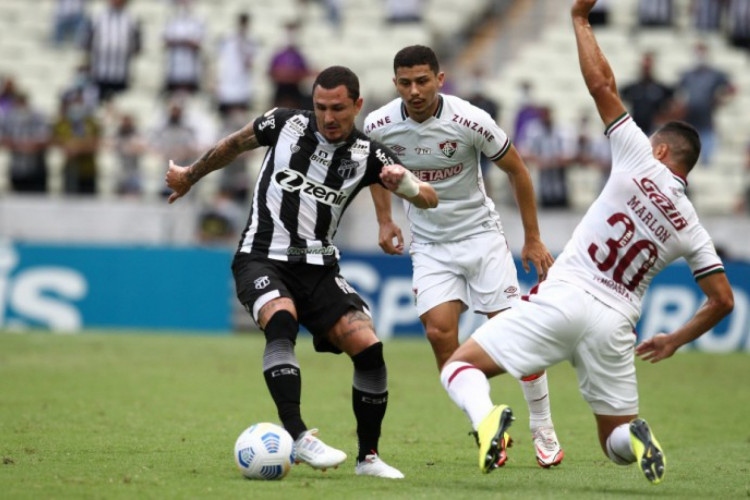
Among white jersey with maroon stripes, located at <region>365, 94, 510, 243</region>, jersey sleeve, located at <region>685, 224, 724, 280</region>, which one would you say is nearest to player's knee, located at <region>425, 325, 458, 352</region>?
white jersey with maroon stripes, located at <region>365, 94, 510, 243</region>

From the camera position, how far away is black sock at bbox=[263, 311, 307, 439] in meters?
8.03

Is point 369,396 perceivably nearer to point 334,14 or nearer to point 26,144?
point 26,144

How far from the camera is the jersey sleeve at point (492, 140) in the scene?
9.33m

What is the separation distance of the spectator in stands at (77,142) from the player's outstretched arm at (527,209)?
13045mm

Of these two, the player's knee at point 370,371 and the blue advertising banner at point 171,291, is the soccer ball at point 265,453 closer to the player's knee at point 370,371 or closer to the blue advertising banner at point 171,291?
the player's knee at point 370,371

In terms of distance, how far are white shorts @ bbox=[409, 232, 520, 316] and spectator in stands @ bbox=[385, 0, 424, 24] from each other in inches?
646

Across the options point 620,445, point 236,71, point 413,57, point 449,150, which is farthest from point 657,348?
point 236,71

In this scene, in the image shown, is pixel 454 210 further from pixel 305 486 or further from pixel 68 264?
pixel 68 264

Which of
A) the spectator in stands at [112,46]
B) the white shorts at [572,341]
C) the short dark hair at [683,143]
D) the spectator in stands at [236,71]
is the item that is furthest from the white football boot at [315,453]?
the spectator in stands at [112,46]

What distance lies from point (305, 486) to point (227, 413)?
4.01m

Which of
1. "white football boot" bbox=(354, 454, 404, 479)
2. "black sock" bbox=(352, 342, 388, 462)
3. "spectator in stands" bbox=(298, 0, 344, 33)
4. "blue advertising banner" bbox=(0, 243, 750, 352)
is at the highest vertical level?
"spectator in stands" bbox=(298, 0, 344, 33)

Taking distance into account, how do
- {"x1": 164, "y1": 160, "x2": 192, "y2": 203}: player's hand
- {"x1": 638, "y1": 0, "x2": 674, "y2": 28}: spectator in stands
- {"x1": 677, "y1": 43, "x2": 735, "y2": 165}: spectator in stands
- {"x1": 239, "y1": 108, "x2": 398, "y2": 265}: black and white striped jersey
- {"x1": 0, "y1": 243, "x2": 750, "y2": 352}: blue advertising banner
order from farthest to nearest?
{"x1": 638, "y1": 0, "x2": 674, "y2": 28}: spectator in stands, {"x1": 677, "y1": 43, "x2": 735, "y2": 165}: spectator in stands, {"x1": 0, "y1": 243, "x2": 750, "y2": 352}: blue advertising banner, {"x1": 164, "y1": 160, "x2": 192, "y2": 203}: player's hand, {"x1": 239, "y1": 108, "x2": 398, "y2": 265}: black and white striped jersey

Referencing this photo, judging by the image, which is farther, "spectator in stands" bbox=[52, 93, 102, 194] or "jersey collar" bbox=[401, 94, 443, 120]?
"spectator in stands" bbox=[52, 93, 102, 194]

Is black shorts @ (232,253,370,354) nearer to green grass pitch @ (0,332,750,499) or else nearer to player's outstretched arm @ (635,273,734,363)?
green grass pitch @ (0,332,750,499)
